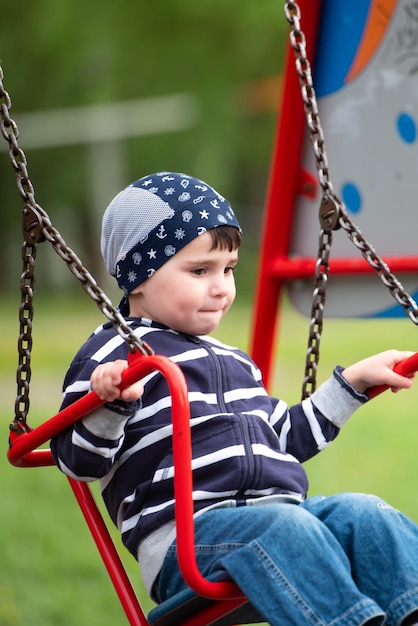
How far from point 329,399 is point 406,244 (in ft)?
2.97

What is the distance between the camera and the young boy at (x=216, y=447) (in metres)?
1.98

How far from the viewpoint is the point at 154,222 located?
2.38 m

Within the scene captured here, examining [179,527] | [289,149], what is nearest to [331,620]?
[179,527]

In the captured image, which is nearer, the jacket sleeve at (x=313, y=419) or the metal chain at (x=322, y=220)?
the metal chain at (x=322, y=220)

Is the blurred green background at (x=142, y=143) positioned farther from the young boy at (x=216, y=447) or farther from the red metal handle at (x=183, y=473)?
the red metal handle at (x=183, y=473)

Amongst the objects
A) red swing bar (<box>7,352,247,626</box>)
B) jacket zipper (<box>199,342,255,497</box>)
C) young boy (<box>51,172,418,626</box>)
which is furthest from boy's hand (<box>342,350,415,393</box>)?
red swing bar (<box>7,352,247,626</box>)

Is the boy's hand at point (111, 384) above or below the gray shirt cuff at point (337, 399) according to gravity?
above

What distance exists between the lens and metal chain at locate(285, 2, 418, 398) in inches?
90.1

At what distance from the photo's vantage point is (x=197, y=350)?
237cm

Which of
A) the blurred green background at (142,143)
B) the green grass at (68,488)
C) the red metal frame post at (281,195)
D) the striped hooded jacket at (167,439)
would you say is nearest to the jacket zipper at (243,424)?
the striped hooded jacket at (167,439)

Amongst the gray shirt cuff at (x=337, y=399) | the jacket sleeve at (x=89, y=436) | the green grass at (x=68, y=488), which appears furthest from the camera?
the green grass at (x=68, y=488)

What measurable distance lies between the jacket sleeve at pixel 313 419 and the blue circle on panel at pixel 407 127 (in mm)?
1071

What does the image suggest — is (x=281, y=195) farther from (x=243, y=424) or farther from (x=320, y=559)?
(x=320, y=559)

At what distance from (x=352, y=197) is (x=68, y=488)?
291 centimetres
